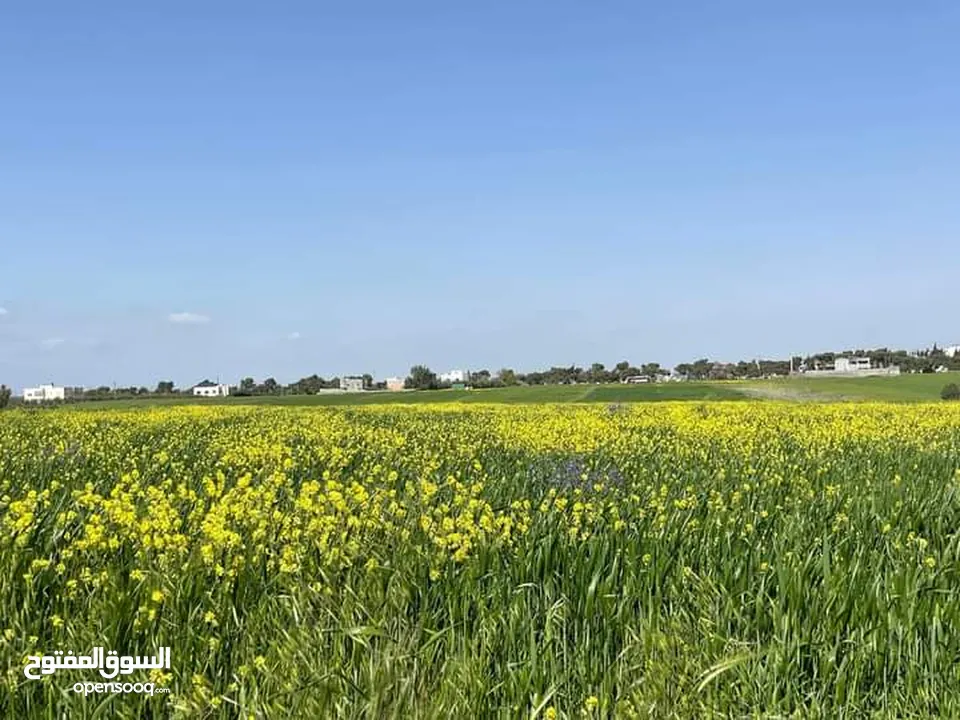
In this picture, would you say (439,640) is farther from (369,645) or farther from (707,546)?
(707,546)

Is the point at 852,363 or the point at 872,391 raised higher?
the point at 852,363

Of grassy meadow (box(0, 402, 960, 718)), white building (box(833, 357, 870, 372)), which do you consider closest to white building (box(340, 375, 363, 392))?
white building (box(833, 357, 870, 372))

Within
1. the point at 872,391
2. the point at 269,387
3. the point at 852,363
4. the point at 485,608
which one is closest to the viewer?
the point at 485,608

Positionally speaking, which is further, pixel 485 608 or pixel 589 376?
pixel 589 376

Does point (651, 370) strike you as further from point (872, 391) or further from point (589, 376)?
point (872, 391)

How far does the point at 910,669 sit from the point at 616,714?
4.77 feet

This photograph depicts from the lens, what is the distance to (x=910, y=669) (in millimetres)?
3525

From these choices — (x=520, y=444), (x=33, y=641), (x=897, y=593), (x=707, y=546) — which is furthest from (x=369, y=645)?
(x=520, y=444)
